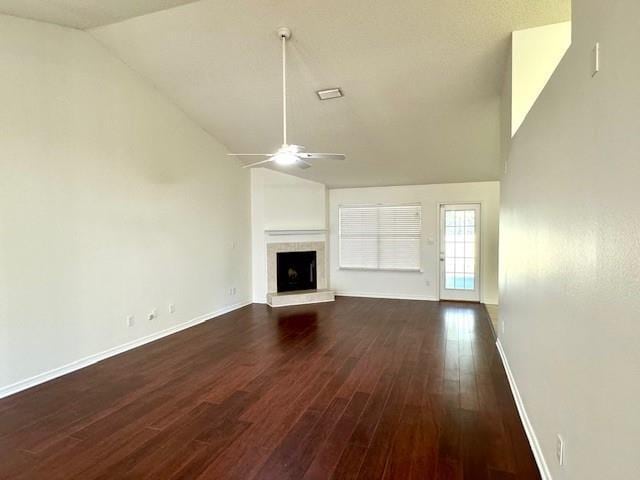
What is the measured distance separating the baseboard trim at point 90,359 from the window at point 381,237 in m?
3.39

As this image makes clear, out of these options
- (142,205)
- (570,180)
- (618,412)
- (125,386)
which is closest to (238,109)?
(142,205)

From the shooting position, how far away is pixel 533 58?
10.6 feet

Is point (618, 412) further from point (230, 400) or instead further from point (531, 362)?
point (230, 400)

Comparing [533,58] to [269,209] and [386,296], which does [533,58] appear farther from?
[386,296]

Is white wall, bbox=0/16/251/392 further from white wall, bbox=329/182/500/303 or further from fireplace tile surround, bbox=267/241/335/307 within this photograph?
white wall, bbox=329/182/500/303

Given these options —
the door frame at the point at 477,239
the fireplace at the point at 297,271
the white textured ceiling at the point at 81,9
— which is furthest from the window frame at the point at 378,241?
the white textured ceiling at the point at 81,9

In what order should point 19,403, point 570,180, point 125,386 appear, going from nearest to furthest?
point 570,180 → point 19,403 → point 125,386

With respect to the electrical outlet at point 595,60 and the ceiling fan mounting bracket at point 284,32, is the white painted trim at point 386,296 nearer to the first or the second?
the ceiling fan mounting bracket at point 284,32

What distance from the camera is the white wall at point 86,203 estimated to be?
3.28 metres

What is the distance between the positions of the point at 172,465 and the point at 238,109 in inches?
171

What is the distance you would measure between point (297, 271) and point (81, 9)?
545cm

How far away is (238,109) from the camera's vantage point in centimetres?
510

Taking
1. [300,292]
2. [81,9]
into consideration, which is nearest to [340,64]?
[81,9]

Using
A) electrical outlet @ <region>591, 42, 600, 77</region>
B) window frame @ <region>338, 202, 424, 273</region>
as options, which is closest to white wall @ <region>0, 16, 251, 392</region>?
window frame @ <region>338, 202, 424, 273</region>
